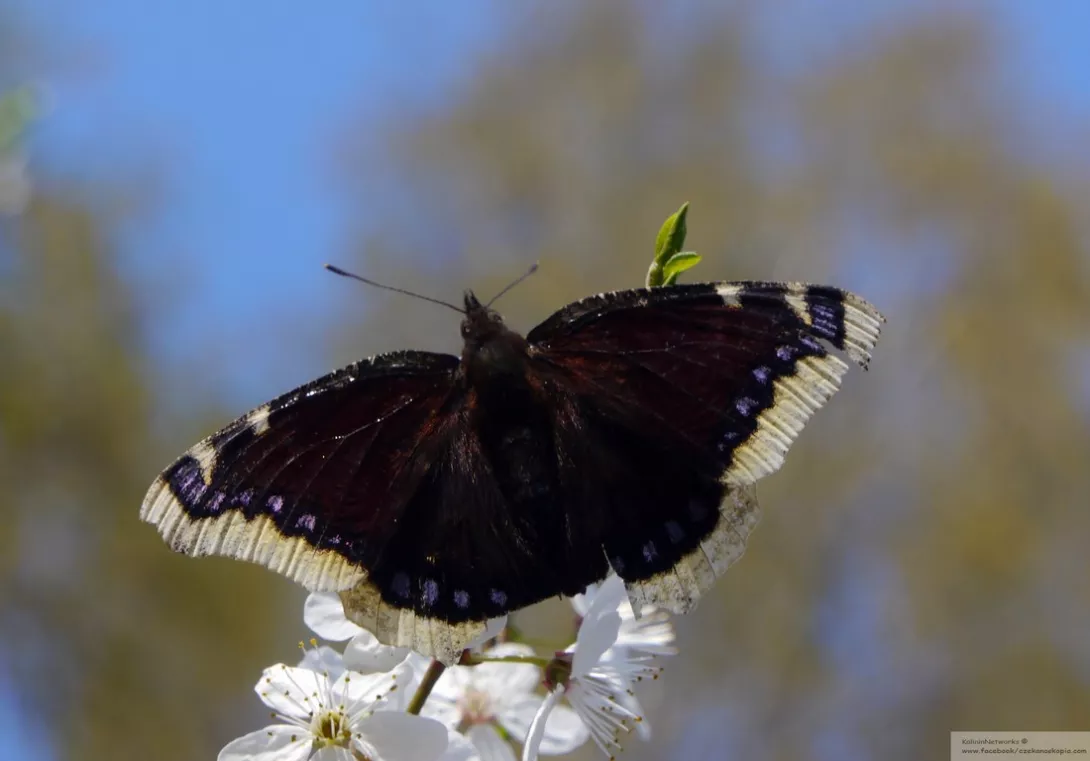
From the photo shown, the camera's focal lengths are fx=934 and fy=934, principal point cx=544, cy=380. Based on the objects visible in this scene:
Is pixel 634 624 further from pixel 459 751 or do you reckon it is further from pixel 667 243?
pixel 667 243

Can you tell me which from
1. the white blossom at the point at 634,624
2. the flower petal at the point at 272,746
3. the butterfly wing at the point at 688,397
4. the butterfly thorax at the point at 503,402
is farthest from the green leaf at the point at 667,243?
the flower petal at the point at 272,746

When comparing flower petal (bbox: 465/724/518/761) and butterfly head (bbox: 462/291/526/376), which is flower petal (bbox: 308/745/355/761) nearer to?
flower petal (bbox: 465/724/518/761)

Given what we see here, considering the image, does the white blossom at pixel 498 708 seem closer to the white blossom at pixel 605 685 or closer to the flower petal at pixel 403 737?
the white blossom at pixel 605 685

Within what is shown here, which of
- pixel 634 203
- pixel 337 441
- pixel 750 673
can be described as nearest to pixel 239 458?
pixel 337 441

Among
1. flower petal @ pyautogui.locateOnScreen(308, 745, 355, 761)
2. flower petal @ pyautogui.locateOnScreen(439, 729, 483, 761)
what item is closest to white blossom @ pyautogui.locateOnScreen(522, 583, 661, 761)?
flower petal @ pyautogui.locateOnScreen(439, 729, 483, 761)

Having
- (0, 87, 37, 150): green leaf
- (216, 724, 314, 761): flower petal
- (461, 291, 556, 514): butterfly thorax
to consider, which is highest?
(0, 87, 37, 150): green leaf

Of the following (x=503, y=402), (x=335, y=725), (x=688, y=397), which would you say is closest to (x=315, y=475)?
(x=503, y=402)
